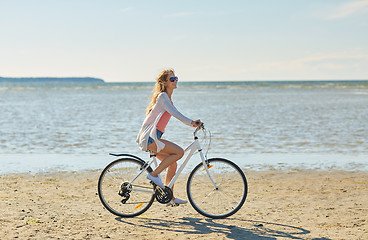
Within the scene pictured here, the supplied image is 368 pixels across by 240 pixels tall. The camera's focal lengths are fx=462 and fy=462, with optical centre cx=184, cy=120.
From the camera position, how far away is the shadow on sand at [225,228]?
5.45m

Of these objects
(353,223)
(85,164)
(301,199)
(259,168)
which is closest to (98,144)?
(85,164)

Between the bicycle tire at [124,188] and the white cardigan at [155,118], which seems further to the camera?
the bicycle tire at [124,188]

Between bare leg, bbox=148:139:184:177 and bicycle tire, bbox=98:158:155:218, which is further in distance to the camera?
bicycle tire, bbox=98:158:155:218

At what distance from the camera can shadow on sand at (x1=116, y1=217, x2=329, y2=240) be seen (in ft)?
17.9

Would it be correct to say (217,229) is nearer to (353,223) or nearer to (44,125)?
(353,223)

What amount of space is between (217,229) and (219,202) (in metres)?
0.61

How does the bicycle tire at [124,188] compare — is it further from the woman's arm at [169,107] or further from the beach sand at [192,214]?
the woman's arm at [169,107]

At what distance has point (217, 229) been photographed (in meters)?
5.72

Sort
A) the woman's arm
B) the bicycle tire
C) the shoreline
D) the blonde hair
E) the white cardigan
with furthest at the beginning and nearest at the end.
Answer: the shoreline
the bicycle tire
the blonde hair
the white cardigan
the woman's arm

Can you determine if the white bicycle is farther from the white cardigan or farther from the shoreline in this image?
the shoreline

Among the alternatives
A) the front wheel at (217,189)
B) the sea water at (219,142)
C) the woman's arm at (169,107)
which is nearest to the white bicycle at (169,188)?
the front wheel at (217,189)

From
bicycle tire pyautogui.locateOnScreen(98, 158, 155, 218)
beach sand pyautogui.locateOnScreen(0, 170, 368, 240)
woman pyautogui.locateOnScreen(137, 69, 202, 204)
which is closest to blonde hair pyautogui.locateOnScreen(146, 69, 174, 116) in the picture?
woman pyautogui.locateOnScreen(137, 69, 202, 204)

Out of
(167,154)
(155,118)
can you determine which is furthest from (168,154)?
(155,118)

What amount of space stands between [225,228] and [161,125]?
1526 millimetres
